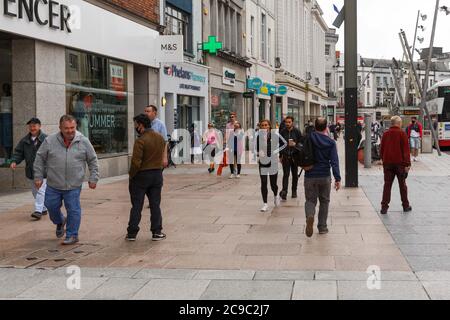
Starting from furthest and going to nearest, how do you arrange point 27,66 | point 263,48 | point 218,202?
point 263,48, point 27,66, point 218,202

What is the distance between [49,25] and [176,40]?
712 centimetres

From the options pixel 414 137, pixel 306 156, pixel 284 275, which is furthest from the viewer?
pixel 414 137

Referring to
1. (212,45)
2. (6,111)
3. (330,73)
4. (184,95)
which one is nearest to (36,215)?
(6,111)

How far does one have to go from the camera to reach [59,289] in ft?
19.6

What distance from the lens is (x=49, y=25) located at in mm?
14203

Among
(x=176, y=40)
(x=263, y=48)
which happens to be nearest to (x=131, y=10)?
(x=176, y=40)

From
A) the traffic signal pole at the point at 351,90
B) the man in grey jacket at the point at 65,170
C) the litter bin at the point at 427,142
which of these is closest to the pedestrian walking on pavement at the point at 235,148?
the traffic signal pole at the point at 351,90

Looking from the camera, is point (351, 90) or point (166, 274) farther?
point (351, 90)

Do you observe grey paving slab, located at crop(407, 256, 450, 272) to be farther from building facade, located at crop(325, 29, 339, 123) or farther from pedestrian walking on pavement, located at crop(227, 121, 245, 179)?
building facade, located at crop(325, 29, 339, 123)

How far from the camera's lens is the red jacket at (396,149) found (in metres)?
10.7

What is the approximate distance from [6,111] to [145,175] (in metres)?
7.23

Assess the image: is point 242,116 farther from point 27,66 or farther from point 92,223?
point 92,223

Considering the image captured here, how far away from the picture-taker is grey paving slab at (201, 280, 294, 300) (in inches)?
221

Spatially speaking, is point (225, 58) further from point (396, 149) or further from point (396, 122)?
point (396, 149)
